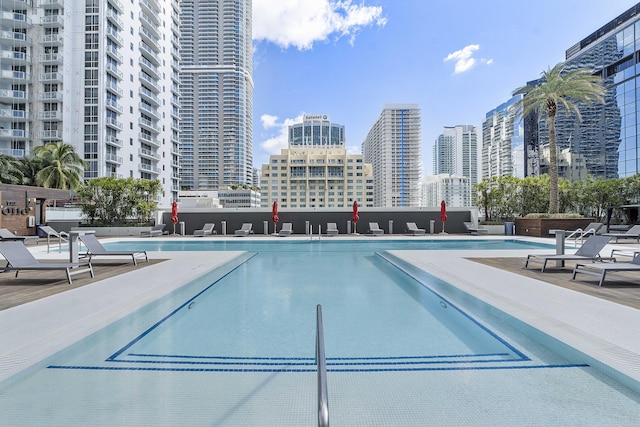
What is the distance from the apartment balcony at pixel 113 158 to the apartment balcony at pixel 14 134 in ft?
24.7

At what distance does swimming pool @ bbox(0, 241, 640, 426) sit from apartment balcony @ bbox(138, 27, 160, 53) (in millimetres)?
55345

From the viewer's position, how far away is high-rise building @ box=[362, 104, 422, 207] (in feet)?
438

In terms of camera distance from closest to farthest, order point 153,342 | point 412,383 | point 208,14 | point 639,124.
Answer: point 412,383 → point 153,342 → point 639,124 → point 208,14

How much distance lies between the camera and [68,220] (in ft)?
69.8

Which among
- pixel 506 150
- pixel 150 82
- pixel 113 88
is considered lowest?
pixel 113 88

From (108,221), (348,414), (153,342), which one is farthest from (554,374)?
(108,221)

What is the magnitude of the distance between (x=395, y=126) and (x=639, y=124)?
102 metres

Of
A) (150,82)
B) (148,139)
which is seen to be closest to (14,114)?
(148,139)

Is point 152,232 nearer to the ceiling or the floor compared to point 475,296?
nearer to the ceiling

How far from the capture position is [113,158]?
4200 cm

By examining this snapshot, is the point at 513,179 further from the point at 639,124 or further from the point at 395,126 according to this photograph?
the point at 395,126

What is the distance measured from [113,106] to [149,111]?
791 centimetres

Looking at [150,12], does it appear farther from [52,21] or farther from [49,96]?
[49,96]

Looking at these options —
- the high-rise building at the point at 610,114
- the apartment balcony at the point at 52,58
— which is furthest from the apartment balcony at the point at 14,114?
the high-rise building at the point at 610,114
